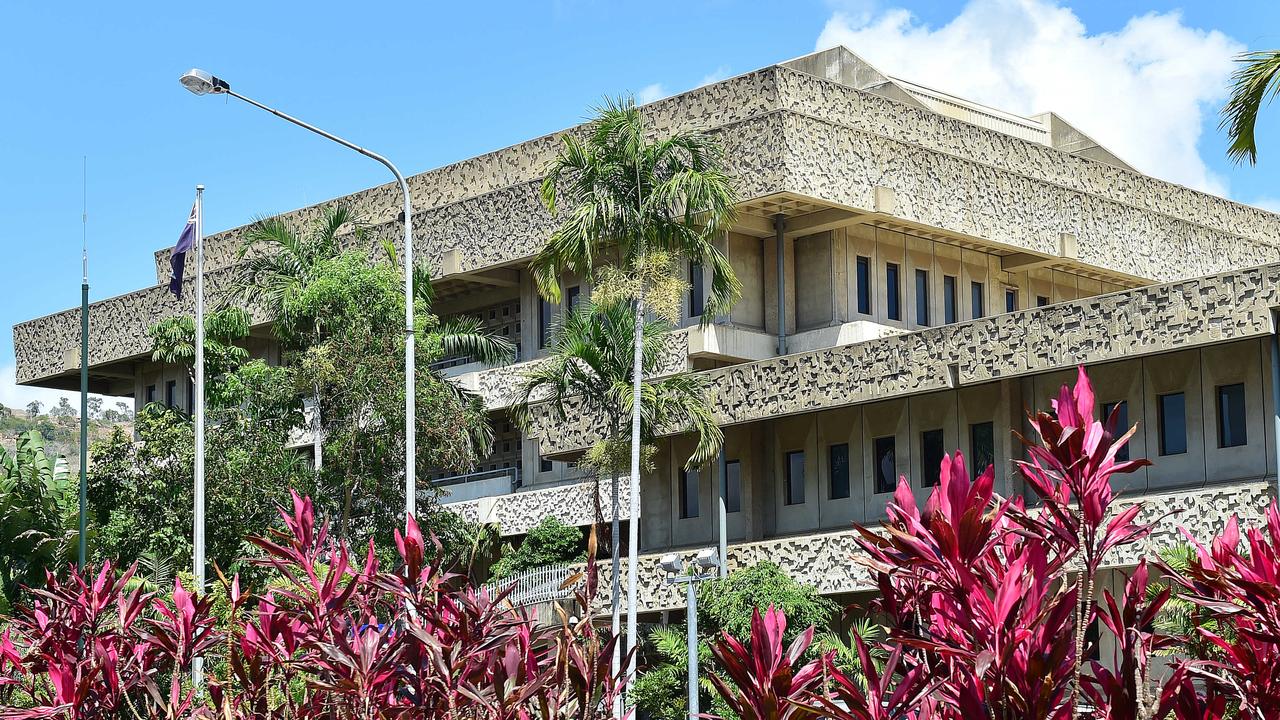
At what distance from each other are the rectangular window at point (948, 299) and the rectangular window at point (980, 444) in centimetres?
838

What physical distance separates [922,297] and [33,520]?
23.1 meters

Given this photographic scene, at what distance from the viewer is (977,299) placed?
4094 cm

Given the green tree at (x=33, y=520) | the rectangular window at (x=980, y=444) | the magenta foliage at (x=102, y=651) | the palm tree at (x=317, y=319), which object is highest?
the palm tree at (x=317, y=319)

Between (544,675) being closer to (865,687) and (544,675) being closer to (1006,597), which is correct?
(865,687)

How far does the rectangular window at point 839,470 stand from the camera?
33.5 metres

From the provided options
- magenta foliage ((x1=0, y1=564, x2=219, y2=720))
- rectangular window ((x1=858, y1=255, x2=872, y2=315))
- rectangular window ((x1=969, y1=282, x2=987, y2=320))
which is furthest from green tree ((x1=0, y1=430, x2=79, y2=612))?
magenta foliage ((x1=0, y1=564, x2=219, y2=720))

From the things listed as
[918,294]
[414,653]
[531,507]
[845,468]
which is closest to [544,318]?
[531,507]

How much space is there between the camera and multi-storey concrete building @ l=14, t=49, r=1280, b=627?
2788 centimetres

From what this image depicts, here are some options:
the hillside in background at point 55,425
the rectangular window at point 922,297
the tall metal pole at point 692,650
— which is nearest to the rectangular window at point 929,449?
the tall metal pole at point 692,650

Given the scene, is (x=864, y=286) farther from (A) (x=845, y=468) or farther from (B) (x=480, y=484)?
(B) (x=480, y=484)

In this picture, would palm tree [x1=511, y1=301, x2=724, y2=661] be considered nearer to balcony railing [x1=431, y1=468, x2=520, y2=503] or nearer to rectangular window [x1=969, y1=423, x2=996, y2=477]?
rectangular window [x1=969, y1=423, x2=996, y2=477]

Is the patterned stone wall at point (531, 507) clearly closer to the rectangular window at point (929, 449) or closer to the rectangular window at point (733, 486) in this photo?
the rectangular window at point (733, 486)

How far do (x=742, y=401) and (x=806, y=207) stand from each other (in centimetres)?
521

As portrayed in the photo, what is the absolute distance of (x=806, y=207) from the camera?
36.5 meters
